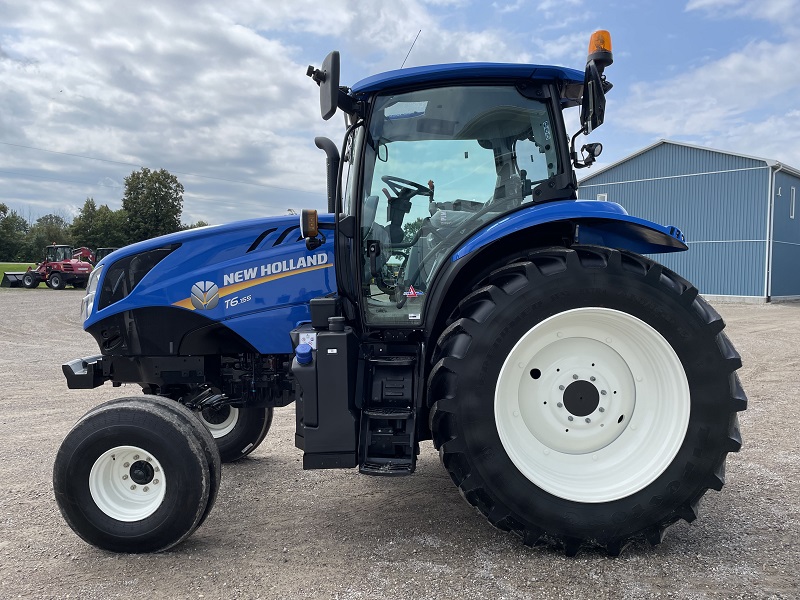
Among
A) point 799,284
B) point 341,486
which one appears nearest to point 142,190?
point 799,284

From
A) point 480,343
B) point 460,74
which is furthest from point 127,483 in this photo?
point 460,74

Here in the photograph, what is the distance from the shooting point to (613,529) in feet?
9.50

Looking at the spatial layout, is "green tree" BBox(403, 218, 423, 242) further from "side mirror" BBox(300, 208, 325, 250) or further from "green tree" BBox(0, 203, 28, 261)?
"green tree" BBox(0, 203, 28, 261)

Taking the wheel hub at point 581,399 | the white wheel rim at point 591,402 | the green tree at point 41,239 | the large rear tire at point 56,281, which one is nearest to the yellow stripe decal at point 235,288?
the white wheel rim at point 591,402

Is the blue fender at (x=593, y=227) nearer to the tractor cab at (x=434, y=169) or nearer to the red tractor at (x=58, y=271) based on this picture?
the tractor cab at (x=434, y=169)

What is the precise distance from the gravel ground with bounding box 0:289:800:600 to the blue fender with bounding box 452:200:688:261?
1.52 metres

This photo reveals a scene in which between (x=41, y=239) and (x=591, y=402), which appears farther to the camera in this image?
(x=41, y=239)

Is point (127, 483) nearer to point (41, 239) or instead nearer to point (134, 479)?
point (134, 479)

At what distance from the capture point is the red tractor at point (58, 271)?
1113 inches

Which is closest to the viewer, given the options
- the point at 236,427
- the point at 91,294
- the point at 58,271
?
the point at 91,294

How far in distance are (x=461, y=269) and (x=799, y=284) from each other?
24.1 metres

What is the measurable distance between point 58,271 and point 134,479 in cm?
2902

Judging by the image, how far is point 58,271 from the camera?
1110 inches

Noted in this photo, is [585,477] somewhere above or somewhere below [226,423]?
above
